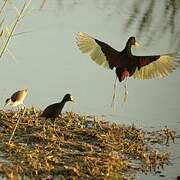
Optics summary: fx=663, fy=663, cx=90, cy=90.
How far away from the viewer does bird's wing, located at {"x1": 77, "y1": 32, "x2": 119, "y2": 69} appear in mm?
8320

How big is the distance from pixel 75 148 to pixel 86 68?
312 centimetres

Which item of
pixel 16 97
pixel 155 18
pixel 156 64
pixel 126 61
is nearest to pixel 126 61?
pixel 126 61

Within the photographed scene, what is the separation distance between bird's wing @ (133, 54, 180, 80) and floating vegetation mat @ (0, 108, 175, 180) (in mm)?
806

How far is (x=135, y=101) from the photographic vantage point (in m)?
8.95

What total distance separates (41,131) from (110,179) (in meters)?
1.53

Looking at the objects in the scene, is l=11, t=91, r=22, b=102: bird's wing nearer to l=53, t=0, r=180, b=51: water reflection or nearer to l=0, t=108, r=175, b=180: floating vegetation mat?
l=0, t=108, r=175, b=180: floating vegetation mat

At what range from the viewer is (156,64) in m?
8.23

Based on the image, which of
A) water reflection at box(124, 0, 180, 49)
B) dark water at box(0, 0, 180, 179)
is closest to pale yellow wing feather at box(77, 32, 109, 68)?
dark water at box(0, 0, 180, 179)

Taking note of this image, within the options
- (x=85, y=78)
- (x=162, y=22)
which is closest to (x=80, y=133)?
(x=85, y=78)

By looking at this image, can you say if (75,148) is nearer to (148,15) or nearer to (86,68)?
(86,68)

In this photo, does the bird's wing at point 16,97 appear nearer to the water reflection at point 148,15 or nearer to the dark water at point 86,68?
the dark water at point 86,68

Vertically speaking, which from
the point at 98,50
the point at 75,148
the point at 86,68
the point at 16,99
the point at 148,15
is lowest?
the point at 75,148

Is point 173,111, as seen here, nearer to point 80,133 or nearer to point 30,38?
point 80,133

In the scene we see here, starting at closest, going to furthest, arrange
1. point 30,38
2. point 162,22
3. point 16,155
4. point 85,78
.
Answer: point 16,155, point 85,78, point 30,38, point 162,22
